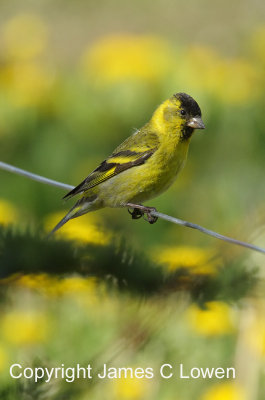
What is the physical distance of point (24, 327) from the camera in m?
2.42

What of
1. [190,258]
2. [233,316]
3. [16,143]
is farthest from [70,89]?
[190,258]

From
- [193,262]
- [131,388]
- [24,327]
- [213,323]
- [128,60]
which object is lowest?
[131,388]

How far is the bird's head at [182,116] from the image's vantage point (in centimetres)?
276

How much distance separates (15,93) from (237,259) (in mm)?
3942

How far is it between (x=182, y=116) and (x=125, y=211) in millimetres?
1107

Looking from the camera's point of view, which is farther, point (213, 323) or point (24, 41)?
point (24, 41)

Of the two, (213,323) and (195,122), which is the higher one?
(195,122)

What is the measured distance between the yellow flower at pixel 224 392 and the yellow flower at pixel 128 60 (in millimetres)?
2947

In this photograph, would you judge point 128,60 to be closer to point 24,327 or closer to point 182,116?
point 182,116

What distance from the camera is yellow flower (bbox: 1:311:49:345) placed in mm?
2383

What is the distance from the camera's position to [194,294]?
122cm

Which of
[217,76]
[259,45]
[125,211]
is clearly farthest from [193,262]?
[259,45]

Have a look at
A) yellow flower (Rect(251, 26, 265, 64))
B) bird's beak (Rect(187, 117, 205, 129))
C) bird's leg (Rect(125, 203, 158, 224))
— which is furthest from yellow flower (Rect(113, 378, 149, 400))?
yellow flower (Rect(251, 26, 265, 64))

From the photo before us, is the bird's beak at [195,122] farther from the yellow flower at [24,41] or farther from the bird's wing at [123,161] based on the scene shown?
the yellow flower at [24,41]
